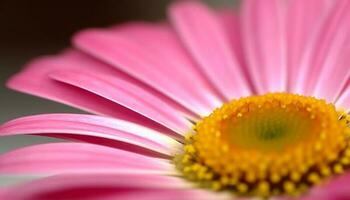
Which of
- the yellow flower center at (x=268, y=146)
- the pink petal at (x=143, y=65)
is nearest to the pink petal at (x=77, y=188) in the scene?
the yellow flower center at (x=268, y=146)

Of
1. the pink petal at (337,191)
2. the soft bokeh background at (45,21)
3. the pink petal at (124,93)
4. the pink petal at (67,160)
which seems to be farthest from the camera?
the soft bokeh background at (45,21)

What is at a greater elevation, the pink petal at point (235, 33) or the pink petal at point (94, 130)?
the pink petal at point (235, 33)

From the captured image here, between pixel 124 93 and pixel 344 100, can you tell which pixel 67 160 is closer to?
pixel 124 93

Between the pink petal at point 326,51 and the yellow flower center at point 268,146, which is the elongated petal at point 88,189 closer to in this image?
the yellow flower center at point 268,146

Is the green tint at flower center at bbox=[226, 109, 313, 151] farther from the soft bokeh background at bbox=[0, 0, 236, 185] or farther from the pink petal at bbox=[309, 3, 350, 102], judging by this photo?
the soft bokeh background at bbox=[0, 0, 236, 185]

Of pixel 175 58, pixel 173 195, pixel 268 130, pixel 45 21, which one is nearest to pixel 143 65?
pixel 175 58

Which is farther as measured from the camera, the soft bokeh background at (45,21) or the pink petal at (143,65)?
the soft bokeh background at (45,21)

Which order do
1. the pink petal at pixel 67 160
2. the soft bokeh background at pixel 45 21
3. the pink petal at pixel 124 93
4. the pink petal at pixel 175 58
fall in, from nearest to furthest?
the pink petal at pixel 67 160
the pink petal at pixel 124 93
the pink petal at pixel 175 58
the soft bokeh background at pixel 45 21
